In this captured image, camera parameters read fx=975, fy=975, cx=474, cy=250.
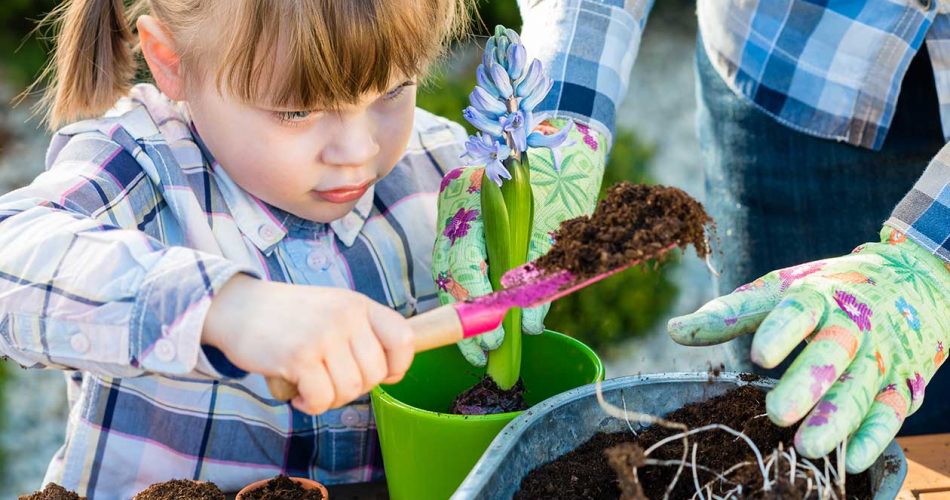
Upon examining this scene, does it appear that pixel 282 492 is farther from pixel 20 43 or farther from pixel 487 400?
pixel 20 43

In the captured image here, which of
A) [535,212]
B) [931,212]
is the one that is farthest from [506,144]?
[931,212]

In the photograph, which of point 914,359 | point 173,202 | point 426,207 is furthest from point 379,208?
point 914,359

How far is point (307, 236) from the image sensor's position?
146 centimetres

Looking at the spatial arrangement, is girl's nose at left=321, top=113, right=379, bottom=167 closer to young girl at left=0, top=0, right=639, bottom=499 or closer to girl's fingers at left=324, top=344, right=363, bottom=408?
young girl at left=0, top=0, right=639, bottom=499

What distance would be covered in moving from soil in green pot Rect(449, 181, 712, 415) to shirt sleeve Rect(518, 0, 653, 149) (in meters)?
0.45

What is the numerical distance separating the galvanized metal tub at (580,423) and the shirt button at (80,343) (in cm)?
41

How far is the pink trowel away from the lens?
893 millimetres

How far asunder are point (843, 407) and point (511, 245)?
41 cm

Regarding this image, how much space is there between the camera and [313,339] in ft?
2.83

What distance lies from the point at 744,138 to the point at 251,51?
858mm

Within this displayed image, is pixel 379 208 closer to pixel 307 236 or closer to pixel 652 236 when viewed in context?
pixel 307 236

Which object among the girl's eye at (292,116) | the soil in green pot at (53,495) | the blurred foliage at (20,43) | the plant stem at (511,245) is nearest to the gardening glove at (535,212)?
the plant stem at (511,245)

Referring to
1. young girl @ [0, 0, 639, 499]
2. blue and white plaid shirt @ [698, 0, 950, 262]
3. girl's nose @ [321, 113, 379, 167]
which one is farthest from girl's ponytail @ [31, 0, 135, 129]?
blue and white plaid shirt @ [698, 0, 950, 262]

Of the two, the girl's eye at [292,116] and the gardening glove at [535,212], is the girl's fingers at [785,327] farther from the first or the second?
the girl's eye at [292,116]
